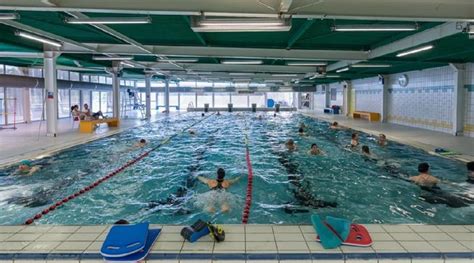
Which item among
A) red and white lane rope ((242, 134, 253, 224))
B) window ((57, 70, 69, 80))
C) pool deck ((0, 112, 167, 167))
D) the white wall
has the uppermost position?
window ((57, 70, 69, 80))

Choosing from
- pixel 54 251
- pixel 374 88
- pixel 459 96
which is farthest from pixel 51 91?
pixel 374 88

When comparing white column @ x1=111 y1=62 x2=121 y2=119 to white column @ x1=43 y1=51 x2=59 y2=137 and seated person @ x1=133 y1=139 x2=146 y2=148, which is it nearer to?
white column @ x1=43 y1=51 x2=59 y2=137

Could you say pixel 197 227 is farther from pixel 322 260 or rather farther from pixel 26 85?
pixel 26 85

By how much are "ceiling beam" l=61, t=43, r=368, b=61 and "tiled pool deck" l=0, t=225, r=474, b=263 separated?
7.80 metres

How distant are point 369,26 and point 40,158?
7.57 meters

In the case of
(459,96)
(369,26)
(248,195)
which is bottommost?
(248,195)

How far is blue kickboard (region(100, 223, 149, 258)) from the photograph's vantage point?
112 inches

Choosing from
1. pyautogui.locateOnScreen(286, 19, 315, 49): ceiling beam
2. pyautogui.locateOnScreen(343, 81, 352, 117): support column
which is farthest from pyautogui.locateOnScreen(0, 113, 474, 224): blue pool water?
pyautogui.locateOnScreen(343, 81, 352, 117): support column

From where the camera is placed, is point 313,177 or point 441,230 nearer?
point 441,230

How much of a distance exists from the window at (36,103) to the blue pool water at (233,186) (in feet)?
38.3

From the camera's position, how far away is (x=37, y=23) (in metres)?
7.33

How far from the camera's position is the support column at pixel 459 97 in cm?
1212

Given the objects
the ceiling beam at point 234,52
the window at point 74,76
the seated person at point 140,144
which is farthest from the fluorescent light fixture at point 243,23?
the window at point 74,76

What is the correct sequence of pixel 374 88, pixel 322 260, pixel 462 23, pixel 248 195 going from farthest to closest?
pixel 374 88 < pixel 462 23 < pixel 248 195 < pixel 322 260
